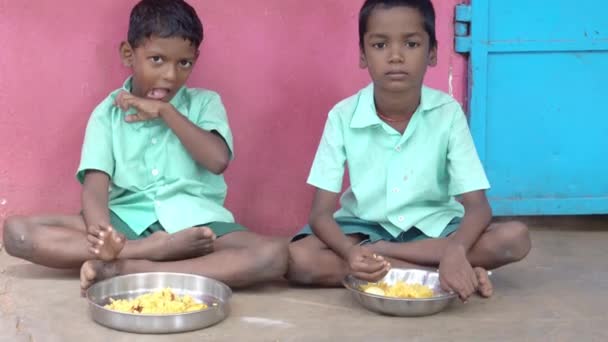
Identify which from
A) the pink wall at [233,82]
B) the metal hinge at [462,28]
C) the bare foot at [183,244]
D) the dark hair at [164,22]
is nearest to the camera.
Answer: the bare foot at [183,244]

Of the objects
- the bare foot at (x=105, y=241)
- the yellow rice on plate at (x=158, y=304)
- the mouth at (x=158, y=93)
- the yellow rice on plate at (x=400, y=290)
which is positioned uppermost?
the mouth at (x=158, y=93)

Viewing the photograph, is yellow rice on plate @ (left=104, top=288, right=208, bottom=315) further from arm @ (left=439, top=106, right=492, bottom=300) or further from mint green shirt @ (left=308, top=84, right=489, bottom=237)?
arm @ (left=439, top=106, right=492, bottom=300)

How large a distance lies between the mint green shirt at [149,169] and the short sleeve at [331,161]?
0.34 m

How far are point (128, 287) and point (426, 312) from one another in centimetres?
91

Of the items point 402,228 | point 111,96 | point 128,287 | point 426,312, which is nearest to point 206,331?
point 128,287

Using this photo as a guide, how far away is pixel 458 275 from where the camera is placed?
9.06ft

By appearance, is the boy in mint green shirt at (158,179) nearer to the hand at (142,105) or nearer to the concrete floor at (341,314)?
the hand at (142,105)

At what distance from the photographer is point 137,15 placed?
3.25 m

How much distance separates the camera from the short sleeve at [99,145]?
3197 millimetres

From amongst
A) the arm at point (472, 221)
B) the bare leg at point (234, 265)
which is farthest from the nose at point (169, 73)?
the arm at point (472, 221)

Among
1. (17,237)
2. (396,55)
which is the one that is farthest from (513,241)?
(17,237)

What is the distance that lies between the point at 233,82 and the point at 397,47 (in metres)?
0.88

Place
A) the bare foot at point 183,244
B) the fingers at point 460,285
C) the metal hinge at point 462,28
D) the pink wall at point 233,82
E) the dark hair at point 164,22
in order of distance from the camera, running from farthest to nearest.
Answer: the metal hinge at point 462,28 < the pink wall at point 233,82 < the dark hair at point 164,22 < the bare foot at point 183,244 < the fingers at point 460,285

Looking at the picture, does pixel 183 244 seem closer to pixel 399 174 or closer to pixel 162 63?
pixel 162 63
